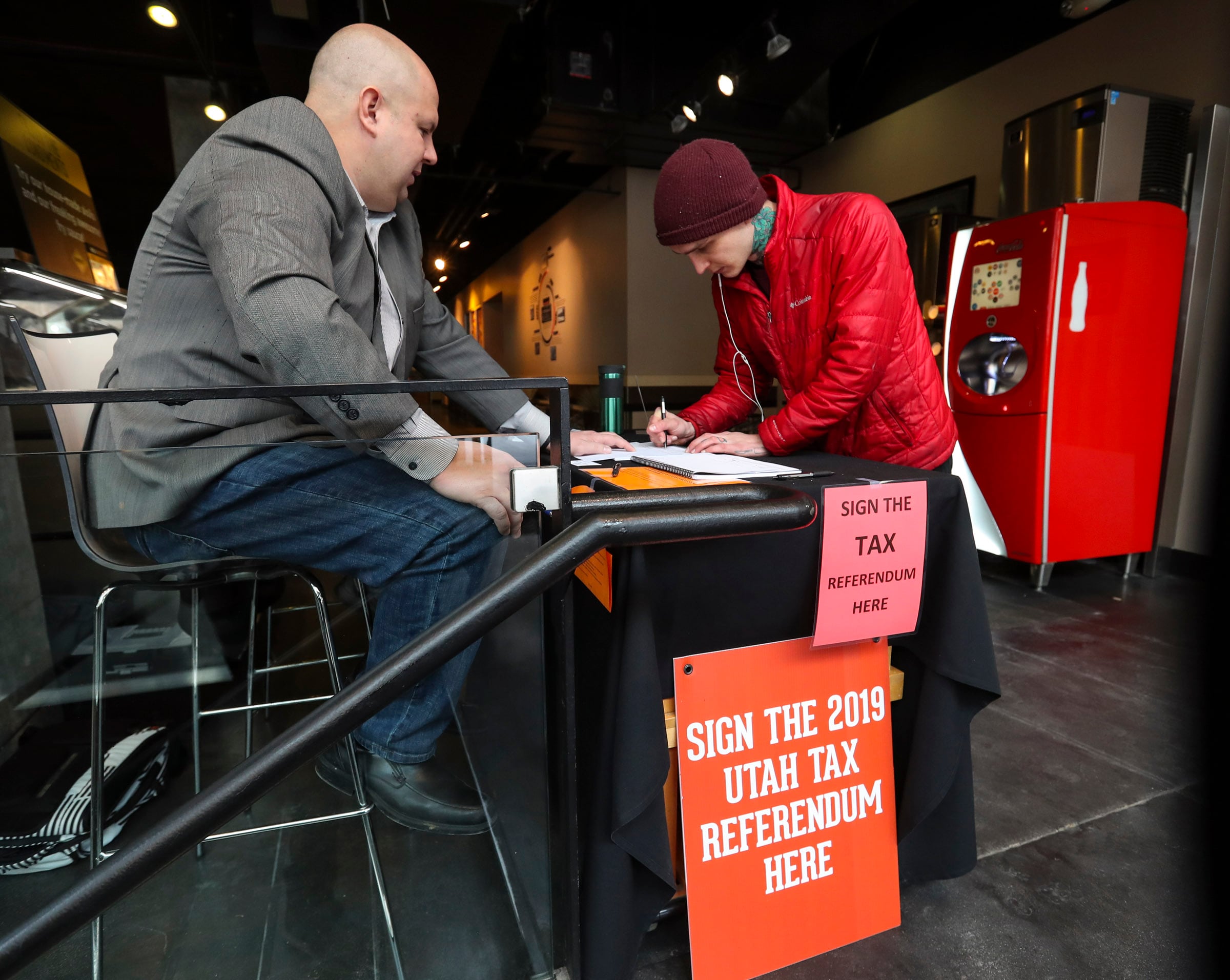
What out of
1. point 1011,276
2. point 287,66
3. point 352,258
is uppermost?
point 287,66

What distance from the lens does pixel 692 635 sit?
99 centimetres

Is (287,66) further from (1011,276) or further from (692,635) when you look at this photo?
(692,635)

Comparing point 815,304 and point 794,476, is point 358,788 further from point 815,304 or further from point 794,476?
point 815,304

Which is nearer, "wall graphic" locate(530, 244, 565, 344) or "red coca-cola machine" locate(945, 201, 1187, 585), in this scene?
"red coca-cola machine" locate(945, 201, 1187, 585)

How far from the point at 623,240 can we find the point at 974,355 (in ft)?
14.3

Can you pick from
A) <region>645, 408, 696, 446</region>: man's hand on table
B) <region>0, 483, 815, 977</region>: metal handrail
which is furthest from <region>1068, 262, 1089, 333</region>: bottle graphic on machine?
<region>0, 483, 815, 977</region>: metal handrail

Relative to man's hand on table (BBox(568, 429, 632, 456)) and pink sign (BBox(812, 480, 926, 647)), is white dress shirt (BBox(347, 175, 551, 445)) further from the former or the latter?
pink sign (BBox(812, 480, 926, 647))

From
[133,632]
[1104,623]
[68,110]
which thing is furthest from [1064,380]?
[68,110]

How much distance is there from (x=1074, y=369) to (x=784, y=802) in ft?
8.82

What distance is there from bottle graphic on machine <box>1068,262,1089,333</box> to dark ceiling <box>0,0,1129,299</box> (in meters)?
1.79

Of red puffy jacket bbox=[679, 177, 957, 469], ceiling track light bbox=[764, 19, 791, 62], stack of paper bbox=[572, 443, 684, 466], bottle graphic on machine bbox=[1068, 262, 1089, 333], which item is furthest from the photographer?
ceiling track light bbox=[764, 19, 791, 62]

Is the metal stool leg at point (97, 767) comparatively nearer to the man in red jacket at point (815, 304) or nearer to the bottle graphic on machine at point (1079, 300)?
the man in red jacket at point (815, 304)

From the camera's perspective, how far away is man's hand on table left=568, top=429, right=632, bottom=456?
1332 mm

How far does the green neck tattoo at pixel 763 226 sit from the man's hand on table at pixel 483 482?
0.93 meters
